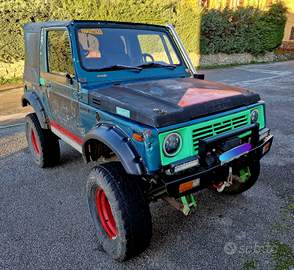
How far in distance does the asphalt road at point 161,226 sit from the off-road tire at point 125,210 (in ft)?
0.64

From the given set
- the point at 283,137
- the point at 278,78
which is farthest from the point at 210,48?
the point at 283,137

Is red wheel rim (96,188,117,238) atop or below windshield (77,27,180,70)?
below

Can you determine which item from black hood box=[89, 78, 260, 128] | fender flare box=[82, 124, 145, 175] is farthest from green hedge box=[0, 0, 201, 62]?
fender flare box=[82, 124, 145, 175]

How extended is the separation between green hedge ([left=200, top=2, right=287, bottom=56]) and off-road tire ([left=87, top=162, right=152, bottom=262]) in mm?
15177

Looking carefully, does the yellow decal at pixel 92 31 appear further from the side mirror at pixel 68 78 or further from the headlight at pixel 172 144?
the headlight at pixel 172 144

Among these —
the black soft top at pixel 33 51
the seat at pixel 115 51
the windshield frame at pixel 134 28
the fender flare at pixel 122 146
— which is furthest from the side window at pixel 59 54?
the fender flare at pixel 122 146

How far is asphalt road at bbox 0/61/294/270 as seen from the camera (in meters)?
2.49

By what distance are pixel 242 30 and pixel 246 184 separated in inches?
654

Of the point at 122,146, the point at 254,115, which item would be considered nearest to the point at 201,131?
the point at 122,146

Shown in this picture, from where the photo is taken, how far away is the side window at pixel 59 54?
3.14 m

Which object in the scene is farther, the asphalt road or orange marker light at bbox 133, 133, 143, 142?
the asphalt road

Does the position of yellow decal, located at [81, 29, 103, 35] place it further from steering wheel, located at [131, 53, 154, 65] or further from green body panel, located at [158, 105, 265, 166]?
green body panel, located at [158, 105, 265, 166]

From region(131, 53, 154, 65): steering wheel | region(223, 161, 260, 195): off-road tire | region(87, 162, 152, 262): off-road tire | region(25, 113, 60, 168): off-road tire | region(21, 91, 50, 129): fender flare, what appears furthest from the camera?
region(25, 113, 60, 168): off-road tire

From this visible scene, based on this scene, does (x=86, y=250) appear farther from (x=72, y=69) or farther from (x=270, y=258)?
(x=72, y=69)
